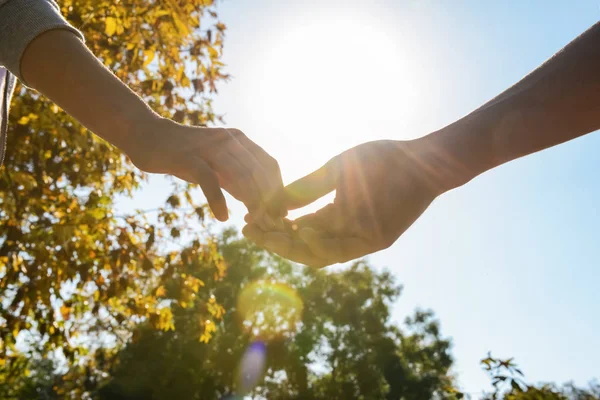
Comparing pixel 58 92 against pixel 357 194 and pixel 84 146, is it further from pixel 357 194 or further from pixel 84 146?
pixel 84 146

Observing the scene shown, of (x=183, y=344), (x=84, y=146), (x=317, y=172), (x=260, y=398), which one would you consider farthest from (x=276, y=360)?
(x=317, y=172)

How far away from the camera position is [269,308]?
99.0 feet

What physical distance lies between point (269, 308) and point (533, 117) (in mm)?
30026

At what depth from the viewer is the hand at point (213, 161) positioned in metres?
1.31

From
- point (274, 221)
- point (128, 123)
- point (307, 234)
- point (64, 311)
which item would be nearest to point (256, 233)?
point (274, 221)

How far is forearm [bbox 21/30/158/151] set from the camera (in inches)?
50.1

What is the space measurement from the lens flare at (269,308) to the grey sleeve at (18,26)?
29.3 meters

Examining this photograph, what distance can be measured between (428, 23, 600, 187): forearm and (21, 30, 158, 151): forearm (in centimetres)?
107

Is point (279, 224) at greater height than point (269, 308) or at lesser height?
lesser

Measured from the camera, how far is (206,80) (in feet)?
A: 17.5

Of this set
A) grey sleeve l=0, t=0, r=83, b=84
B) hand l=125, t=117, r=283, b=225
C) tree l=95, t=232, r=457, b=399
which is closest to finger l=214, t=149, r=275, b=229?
hand l=125, t=117, r=283, b=225

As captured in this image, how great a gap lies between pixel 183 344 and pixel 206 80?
76.2 ft

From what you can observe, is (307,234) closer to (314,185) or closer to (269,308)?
(314,185)

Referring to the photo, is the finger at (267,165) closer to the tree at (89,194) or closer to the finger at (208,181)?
the finger at (208,181)
